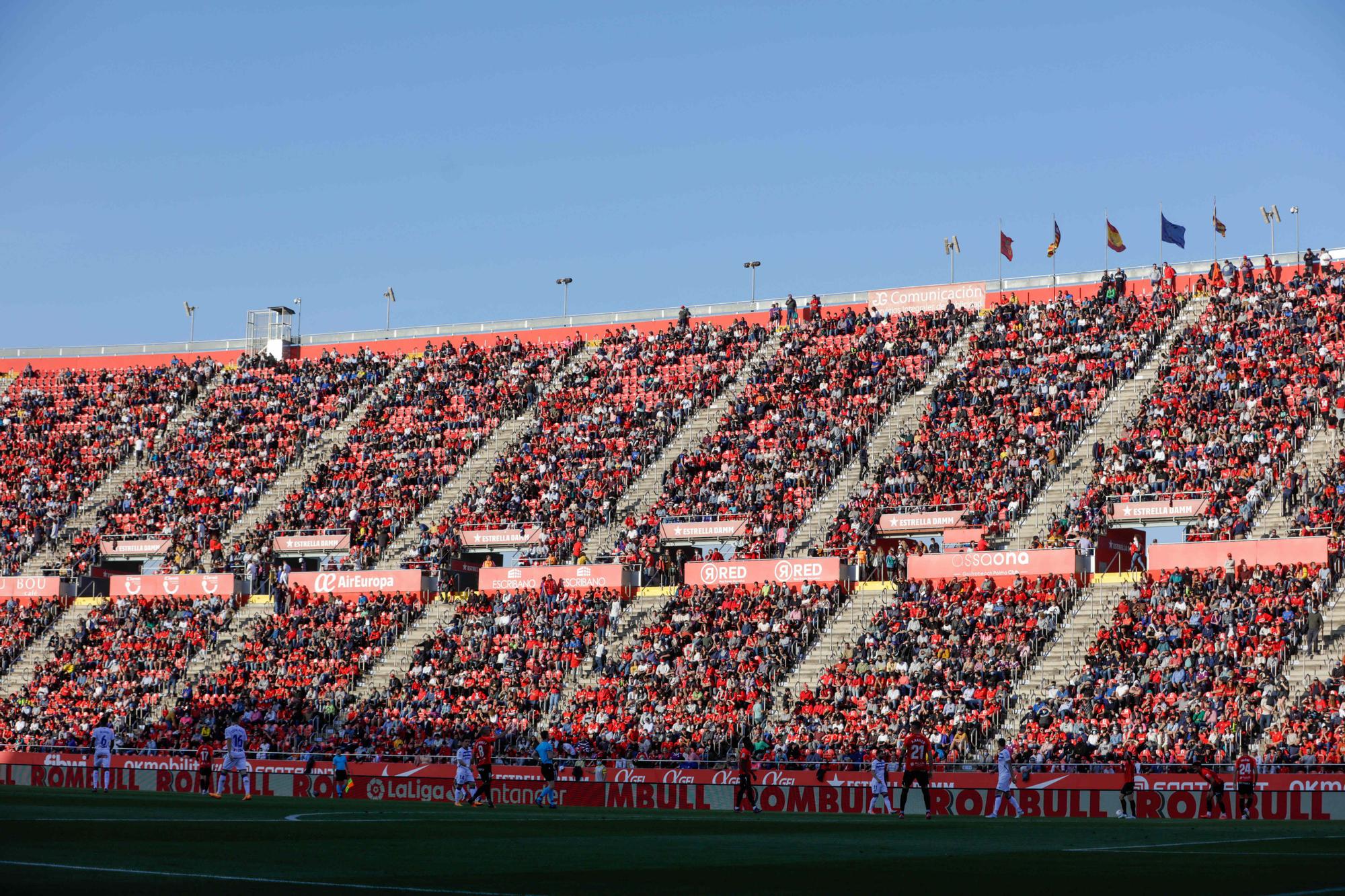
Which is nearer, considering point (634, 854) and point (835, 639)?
point (634, 854)

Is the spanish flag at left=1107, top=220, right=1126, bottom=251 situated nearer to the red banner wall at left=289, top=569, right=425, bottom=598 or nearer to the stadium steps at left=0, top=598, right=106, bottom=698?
the red banner wall at left=289, top=569, right=425, bottom=598

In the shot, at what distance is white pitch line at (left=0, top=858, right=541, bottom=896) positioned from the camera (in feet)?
49.1

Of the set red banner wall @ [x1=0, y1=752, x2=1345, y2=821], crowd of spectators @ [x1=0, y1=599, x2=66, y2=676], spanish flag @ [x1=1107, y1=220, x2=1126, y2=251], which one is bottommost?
red banner wall @ [x1=0, y1=752, x2=1345, y2=821]

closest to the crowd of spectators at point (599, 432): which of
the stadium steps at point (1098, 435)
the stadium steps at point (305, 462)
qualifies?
the stadium steps at point (305, 462)

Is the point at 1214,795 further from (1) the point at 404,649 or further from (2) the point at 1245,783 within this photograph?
(1) the point at 404,649

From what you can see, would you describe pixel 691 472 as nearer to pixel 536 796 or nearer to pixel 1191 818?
pixel 536 796

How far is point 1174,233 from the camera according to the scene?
6581 centimetres

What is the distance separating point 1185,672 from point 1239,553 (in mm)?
5864

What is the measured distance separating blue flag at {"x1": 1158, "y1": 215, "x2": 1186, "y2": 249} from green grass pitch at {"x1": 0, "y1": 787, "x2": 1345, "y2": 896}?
126ft

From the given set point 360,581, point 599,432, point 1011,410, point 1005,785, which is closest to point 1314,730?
point 1005,785

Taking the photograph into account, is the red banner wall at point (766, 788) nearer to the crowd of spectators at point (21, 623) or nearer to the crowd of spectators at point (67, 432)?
the crowd of spectators at point (21, 623)

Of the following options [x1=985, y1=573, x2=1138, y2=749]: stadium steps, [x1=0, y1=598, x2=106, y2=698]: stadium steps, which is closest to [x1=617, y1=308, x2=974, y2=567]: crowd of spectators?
[x1=985, y1=573, x2=1138, y2=749]: stadium steps

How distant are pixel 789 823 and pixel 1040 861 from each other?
10698 millimetres

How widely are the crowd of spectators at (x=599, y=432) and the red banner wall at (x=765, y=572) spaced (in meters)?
5.28
